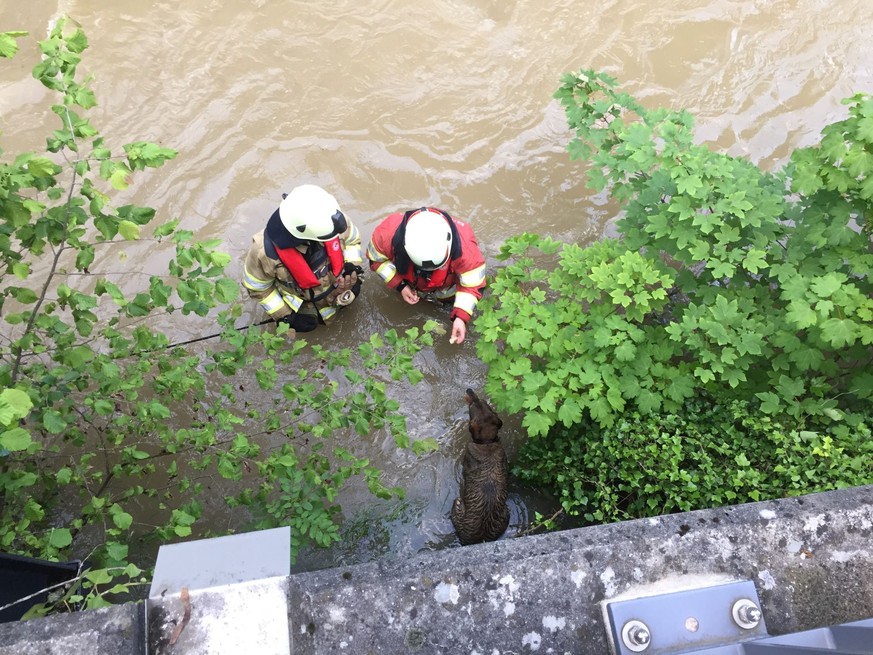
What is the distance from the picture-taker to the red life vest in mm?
5055

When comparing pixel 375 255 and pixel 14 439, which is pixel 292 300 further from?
pixel 14 439

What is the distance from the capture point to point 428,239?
502cm

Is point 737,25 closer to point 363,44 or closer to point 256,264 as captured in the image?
point 363,44

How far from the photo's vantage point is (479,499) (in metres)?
5.00

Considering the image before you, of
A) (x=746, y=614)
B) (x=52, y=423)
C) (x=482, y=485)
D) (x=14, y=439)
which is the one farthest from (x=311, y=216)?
(x=746, y=614)

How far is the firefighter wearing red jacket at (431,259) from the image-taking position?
199 inches

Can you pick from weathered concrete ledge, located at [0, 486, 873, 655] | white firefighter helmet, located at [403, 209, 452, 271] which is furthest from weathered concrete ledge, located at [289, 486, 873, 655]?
white firefighter helmet, located at [403, 209, 452, 271]

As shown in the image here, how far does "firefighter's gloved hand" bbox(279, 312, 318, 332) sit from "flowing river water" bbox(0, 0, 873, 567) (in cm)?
30

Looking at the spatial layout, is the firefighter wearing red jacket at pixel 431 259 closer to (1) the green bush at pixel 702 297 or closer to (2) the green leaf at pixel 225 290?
(1) the green bush at pixel 702 297

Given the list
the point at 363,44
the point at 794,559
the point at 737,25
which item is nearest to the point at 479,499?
the point at 794,559

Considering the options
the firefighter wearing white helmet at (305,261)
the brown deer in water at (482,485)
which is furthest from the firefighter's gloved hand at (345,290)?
the brown deer in water at (482,485)

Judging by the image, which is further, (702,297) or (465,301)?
(465,301)

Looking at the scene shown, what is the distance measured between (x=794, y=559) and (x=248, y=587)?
229cm

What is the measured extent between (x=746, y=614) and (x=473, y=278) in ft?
11.6
